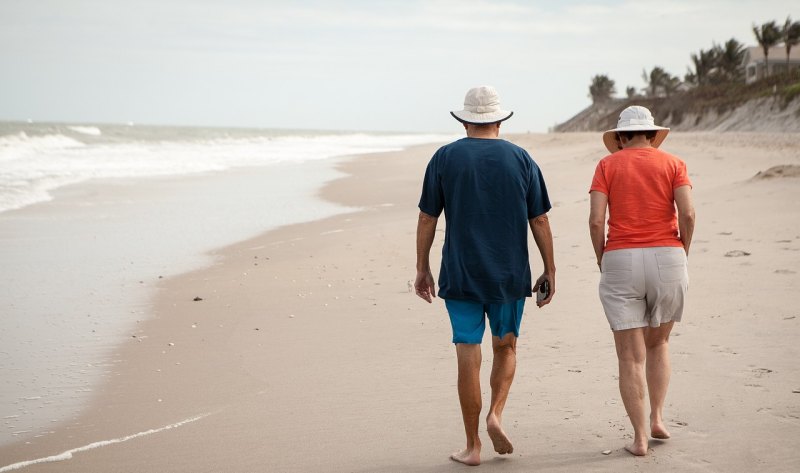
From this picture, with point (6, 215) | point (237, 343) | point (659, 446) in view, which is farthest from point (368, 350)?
point (6, 215)

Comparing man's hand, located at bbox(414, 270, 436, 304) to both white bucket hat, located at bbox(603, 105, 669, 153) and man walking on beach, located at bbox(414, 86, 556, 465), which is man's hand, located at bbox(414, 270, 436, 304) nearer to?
man walking on beach, located at bbox(414, 86, 556, 465)

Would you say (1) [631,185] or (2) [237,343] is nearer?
(1) [631,185]

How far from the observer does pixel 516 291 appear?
12.3 feet

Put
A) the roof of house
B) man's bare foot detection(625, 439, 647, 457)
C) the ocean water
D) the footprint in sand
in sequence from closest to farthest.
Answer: man's bare foot detection(625, 439, 647, 457)
the ocean water
the footprint in sand
the roof of house

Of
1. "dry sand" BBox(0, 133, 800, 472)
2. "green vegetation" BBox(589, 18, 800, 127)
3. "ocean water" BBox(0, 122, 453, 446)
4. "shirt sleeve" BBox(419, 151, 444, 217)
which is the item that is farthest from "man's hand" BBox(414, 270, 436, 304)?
"green vegetation" BBox(589, 18, 800, 127)

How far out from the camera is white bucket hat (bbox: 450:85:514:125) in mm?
3758

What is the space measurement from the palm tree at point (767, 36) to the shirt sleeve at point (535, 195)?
67.6 m

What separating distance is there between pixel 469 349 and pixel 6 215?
13.5 m

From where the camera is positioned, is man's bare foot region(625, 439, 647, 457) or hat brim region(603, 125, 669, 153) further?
hat brim region(603, 125, 669, 153)

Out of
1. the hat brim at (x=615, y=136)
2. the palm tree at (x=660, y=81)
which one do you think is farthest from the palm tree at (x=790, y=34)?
the hat brim at (x=615, y=136)

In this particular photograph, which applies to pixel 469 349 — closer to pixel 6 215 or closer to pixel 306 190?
pixel 6 215

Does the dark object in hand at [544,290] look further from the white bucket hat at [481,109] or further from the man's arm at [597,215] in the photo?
the white bucket hat at [481,109]

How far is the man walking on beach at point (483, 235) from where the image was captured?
3701mm

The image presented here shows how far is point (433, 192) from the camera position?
3814 mm
